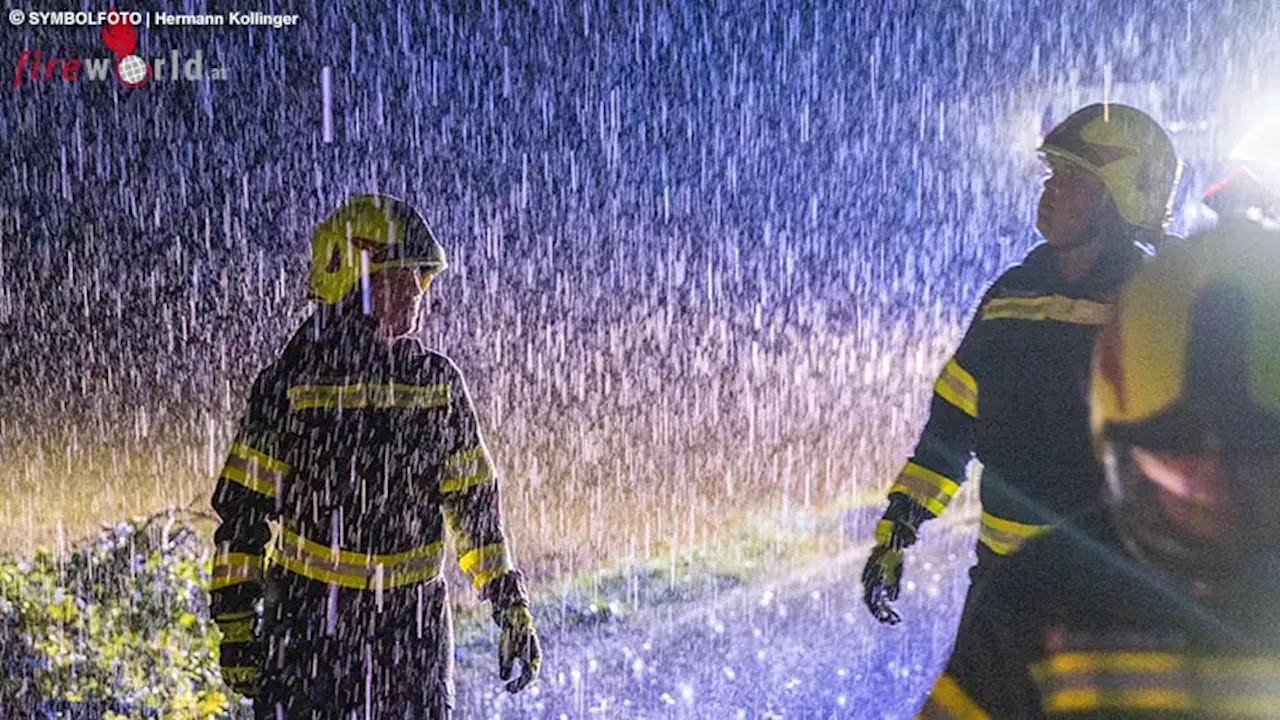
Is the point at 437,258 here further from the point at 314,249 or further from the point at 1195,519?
the point at 1195,519

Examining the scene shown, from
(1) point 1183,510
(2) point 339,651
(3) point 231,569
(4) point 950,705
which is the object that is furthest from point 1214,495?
(3) point 231,569

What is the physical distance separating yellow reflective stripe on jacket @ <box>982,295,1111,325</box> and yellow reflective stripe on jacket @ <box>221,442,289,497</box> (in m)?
1.67

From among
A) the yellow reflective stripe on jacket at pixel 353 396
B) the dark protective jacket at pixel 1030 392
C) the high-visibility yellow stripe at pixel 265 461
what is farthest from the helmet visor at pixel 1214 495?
the high-visibility yellow stripe at pixel 265 461

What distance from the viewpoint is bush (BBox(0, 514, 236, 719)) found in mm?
5746

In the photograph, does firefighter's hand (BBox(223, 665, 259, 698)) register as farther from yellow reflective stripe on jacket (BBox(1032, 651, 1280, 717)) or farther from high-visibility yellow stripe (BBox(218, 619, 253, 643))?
yellow reflective stripe on jacket (BBox(1032, 651, 1280, 717))

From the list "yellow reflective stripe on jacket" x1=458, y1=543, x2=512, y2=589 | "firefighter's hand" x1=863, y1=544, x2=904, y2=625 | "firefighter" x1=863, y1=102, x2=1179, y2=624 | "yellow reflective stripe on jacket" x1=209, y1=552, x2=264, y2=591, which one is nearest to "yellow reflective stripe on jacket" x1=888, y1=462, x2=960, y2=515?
"firefighter" x1=863, y1=102, x2=1179, y2=624

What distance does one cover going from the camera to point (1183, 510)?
3.76 feet

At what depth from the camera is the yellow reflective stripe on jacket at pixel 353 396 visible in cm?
267

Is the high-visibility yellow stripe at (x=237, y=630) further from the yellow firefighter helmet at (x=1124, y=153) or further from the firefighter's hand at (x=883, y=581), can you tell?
the yellow firefighter helmet at (x=1124, y=153)

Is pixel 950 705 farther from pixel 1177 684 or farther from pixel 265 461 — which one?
pixel 265 461

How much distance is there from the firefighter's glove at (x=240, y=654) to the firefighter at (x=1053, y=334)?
5.37 ft

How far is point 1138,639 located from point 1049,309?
4.87ft

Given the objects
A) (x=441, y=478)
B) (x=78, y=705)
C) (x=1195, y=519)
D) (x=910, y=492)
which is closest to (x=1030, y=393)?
(x=910, y=492)

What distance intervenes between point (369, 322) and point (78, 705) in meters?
3.99
